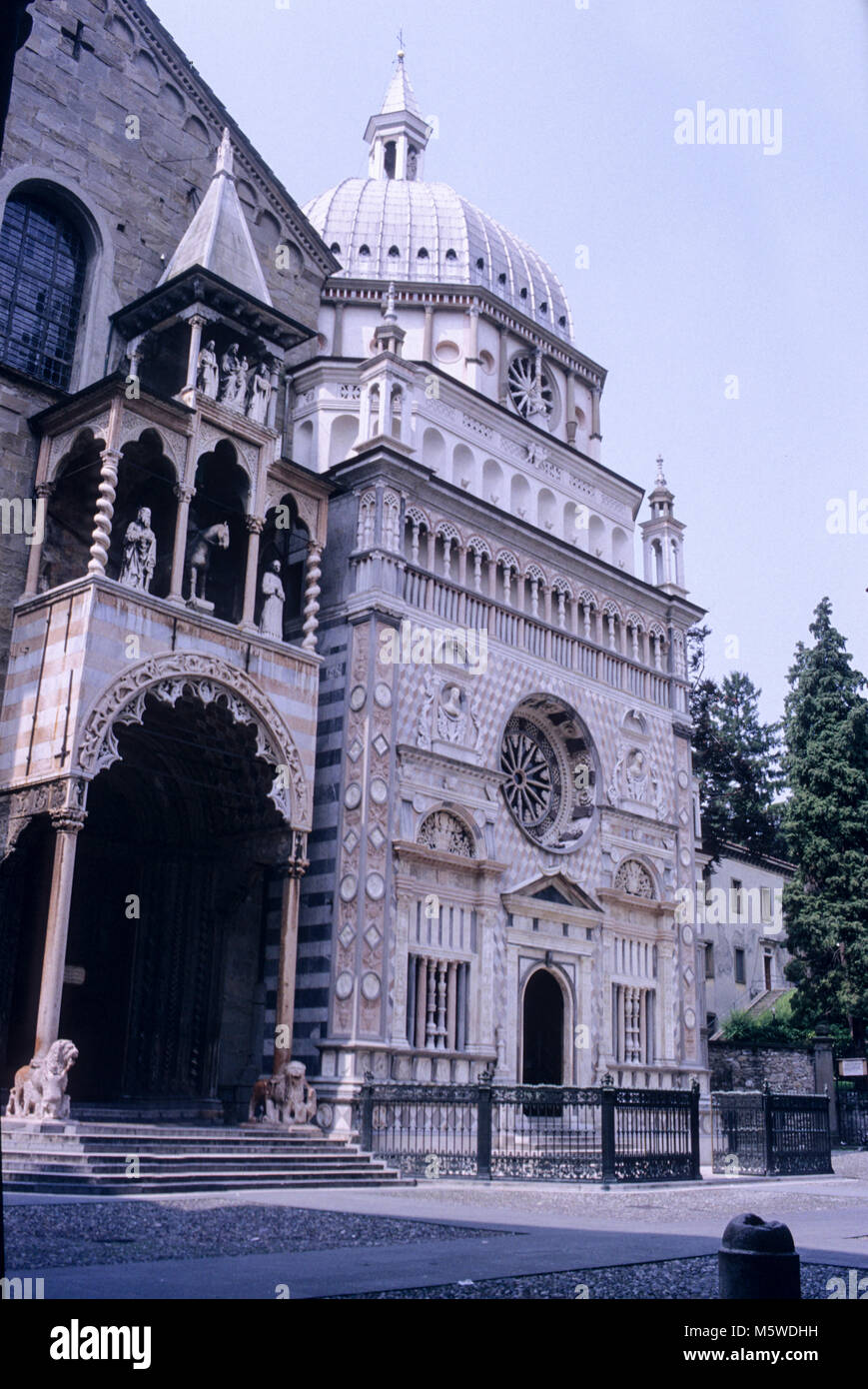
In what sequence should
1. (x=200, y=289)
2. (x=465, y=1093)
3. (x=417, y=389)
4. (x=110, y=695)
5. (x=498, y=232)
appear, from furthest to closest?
(x=498, y=232)
(x=417, y=389)
(x=200, y=289)
(x=465, y=1093)
(x=110, y=695)

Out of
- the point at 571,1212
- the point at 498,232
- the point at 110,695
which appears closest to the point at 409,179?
the point at 498,232

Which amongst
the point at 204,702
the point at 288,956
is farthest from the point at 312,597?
the point at 288,956

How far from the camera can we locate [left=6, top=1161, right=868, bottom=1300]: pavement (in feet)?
23.7

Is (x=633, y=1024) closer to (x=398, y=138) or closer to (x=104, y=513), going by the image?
(x=104, y=513)

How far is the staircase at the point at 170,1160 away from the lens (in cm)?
1480

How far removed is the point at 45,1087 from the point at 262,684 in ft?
23.6

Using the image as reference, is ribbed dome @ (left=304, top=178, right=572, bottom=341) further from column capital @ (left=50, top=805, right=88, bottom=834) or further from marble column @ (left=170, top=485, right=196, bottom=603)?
column capital @ (left=50, top=805, right=88, bottom=834)

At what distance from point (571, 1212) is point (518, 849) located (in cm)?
1235

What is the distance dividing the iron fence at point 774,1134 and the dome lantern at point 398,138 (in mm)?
30948

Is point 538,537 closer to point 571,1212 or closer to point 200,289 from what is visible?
point 200,289

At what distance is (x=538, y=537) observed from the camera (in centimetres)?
2738

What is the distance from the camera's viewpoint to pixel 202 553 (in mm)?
21531

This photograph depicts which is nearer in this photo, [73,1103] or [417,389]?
[73,1103]

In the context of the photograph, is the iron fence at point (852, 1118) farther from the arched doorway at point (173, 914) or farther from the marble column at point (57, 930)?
the marble column at point (57, 930)
